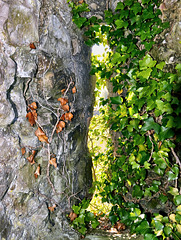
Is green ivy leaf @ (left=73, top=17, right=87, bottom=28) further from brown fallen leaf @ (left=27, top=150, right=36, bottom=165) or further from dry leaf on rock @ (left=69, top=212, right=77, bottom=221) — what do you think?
dry leaf on rock @ (left=69, top=212, right=77, bottom=221)

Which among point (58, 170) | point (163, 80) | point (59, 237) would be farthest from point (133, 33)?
→ point (59, 237)

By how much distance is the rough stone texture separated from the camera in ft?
4.66

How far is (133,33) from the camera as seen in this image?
165 cm

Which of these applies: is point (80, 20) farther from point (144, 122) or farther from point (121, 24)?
point (144, 122)

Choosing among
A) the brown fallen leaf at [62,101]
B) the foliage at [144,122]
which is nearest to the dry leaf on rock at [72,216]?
the foliage at [144,122]

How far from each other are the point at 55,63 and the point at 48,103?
0.34m

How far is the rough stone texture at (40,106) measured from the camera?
142cm

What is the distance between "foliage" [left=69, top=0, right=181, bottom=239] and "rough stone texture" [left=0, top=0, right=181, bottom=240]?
0.60ft

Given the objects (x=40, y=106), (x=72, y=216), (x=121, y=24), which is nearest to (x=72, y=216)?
(x=72, y=216)

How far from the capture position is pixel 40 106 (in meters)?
1.61

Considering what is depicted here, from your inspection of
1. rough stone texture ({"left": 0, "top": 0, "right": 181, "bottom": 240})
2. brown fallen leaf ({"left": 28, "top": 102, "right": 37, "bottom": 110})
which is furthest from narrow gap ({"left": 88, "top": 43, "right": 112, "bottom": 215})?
brown fallen leaf ({"left": 28, "top": 102, "right": 37, "bottom": 110})

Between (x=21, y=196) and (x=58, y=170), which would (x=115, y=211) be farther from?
(x=21, y=196)

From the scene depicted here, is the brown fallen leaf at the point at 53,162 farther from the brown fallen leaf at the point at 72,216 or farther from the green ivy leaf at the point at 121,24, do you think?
the green ivy leaf at the point at 121,24

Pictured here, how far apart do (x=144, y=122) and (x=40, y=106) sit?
32.6 inches
